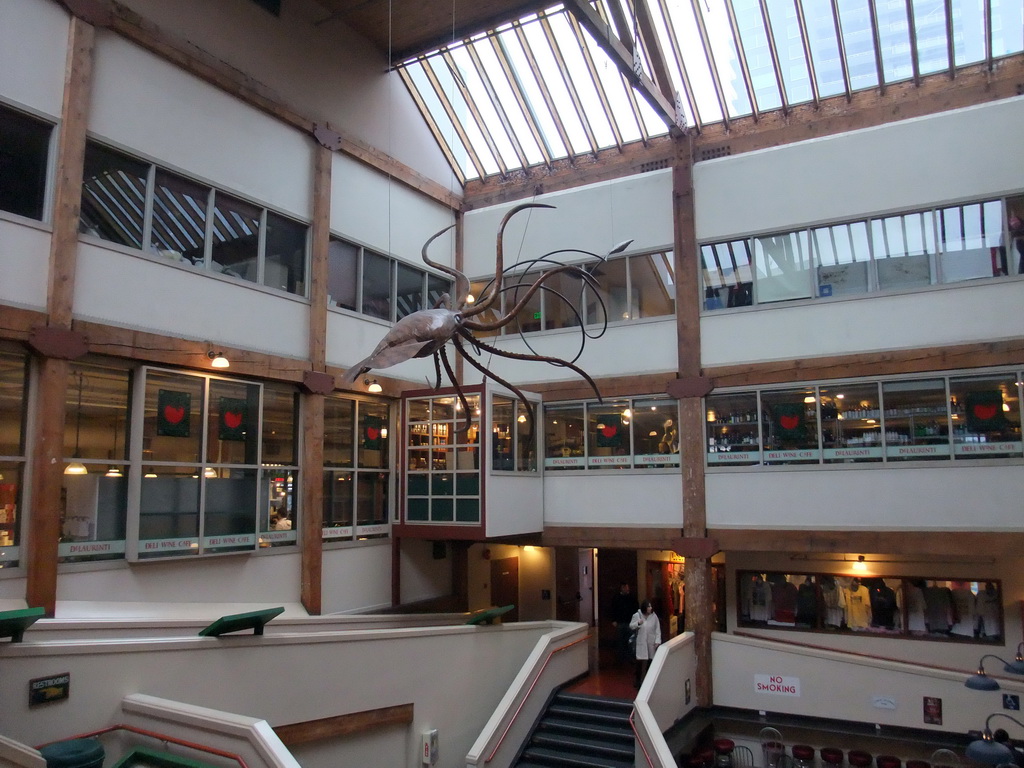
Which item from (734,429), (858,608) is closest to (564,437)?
(734,429)

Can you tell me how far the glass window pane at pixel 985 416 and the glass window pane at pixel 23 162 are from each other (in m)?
12.8

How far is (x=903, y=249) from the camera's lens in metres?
12.6

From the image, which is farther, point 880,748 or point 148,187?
point 880,748

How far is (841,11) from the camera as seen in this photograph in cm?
1262

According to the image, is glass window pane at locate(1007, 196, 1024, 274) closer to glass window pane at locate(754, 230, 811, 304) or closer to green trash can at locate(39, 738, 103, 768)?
glass window pane at locate(754, 230, 811, 304)

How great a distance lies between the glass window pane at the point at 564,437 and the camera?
581 inches

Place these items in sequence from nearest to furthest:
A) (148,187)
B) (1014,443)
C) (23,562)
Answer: (23,562)
(148,187)
(1014,443)

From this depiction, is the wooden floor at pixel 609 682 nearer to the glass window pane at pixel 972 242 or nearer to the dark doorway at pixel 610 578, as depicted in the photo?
the dark doorway at pixel 610 578

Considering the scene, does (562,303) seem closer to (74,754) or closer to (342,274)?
(342,274)

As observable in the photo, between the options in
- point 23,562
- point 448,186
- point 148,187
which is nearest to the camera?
point 23,562

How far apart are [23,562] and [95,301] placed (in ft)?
10.4

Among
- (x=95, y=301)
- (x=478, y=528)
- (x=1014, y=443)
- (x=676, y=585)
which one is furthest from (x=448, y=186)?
(x=1014, y=443)

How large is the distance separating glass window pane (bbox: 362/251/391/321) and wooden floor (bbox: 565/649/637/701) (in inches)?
288

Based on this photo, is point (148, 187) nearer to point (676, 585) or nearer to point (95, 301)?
point (95, 301)
